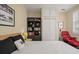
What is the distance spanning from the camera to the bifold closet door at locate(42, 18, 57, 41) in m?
5.30

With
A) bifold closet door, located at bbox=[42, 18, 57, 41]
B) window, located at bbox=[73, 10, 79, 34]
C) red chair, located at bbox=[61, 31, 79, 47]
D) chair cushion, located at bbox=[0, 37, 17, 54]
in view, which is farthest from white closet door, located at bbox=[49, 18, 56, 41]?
chair cushion, located at bbox=[0, 37, 17, 54]

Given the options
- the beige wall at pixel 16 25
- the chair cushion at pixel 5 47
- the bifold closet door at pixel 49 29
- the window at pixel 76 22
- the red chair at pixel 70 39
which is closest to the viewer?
the chair cushion at pixel 5 47

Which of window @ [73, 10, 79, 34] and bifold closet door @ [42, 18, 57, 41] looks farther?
window @ [73, 10, 79, 34]

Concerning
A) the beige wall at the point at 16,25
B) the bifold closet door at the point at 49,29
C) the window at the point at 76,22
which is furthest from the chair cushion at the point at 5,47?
the window at the point at 76,22

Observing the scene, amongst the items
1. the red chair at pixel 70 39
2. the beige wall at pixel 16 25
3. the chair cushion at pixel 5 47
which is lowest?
the red chair at pixel 70 39

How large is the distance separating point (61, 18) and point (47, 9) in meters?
1.61

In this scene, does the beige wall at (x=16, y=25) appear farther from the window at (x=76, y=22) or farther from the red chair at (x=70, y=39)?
the window at (x=76, y=22)

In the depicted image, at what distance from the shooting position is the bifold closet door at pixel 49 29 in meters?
5.30

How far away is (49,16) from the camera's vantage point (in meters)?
5.36

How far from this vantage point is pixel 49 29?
17.5 feet

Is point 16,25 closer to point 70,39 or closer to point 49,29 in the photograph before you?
point 49,29

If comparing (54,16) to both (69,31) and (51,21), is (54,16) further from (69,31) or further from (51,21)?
(69,31)

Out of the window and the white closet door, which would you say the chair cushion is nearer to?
the white closet door
